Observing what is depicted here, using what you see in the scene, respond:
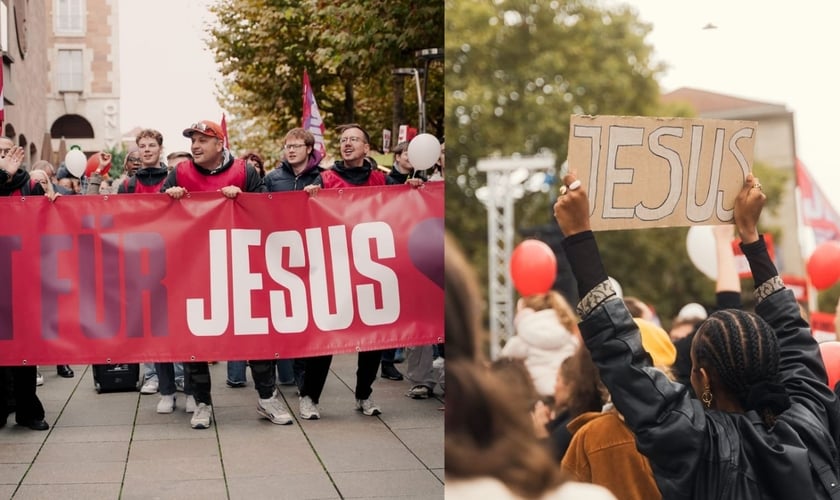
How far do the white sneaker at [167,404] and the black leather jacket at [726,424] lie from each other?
613 cm

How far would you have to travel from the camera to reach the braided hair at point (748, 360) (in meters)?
2.63

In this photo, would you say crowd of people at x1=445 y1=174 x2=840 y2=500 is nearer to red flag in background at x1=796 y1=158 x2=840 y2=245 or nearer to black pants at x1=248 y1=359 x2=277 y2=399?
red flag in background at x1=796 y1=158 x2=840 y2=245

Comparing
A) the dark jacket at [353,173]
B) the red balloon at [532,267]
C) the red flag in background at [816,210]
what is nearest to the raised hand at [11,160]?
the dark jacket at [353,173]

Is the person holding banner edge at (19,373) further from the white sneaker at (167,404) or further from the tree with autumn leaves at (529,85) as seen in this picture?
the tree with autumn leaves at (529,85)

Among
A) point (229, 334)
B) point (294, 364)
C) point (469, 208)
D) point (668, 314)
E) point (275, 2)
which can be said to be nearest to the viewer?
point (469, 208)

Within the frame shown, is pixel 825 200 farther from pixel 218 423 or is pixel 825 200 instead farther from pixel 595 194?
pixel 218 423

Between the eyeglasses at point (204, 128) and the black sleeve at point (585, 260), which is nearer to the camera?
the black sleeve at point (585, 260)

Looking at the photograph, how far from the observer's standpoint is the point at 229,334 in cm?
723

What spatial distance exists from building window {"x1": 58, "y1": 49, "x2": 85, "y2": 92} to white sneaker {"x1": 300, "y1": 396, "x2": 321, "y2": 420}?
67354 mm

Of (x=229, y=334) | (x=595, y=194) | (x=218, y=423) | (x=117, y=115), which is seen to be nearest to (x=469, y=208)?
(x=595, y=194)

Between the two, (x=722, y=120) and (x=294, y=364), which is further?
(x=294, y=364)

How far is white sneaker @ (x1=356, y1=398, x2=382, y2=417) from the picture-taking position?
8.02 m

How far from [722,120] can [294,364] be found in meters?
6.75

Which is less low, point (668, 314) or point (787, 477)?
point (668, 314)
